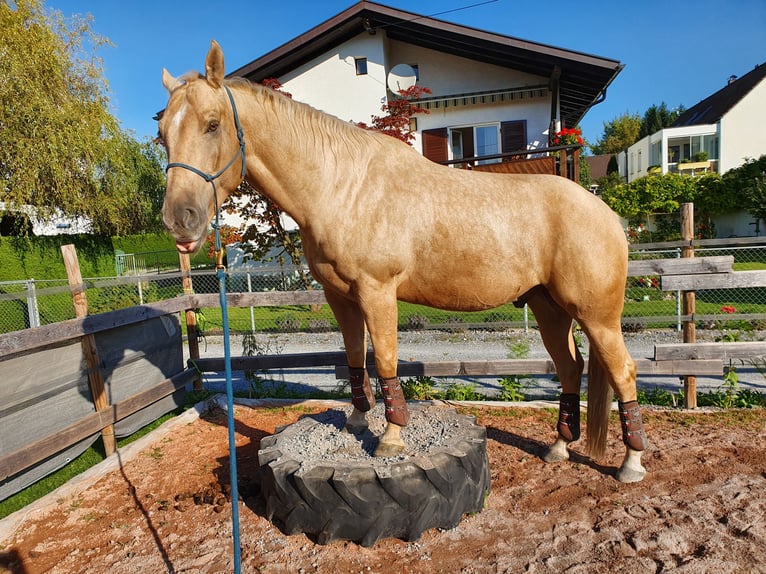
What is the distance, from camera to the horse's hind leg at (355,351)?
11.3ft

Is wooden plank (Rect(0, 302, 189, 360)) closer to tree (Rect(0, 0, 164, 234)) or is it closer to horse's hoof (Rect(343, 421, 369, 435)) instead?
horse's hoof (Rect(343, 421, 369, 435))

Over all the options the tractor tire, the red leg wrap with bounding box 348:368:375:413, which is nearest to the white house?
the red leg wrap with bounding box 348:368:375:413

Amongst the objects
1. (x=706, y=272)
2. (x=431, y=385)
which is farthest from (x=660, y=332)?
(x=431, y=385)

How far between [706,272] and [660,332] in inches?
191

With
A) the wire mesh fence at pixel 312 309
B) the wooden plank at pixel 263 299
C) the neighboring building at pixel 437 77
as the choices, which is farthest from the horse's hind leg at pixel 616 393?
the neighboring building at pixel 437 77

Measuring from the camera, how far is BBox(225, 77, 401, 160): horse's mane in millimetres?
2840

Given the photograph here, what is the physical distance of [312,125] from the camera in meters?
2.97

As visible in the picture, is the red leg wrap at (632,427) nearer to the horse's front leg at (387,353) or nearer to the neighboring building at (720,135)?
the horse's front leg at (387,353)

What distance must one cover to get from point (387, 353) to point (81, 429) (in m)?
2.97

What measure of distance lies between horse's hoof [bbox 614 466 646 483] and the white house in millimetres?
25676

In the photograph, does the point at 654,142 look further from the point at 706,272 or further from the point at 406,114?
the point at 706,272

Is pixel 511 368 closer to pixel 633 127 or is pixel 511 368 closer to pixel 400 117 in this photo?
pixel 400 117

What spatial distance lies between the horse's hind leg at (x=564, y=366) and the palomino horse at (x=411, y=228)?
40cm

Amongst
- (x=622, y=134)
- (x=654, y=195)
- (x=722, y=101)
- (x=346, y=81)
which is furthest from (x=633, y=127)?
(x=346, y=81)
